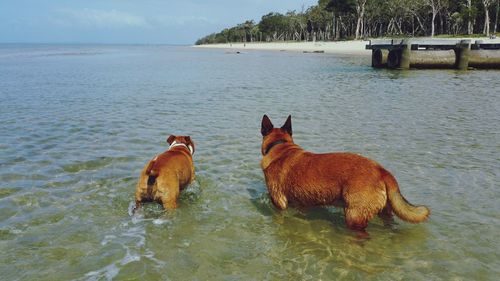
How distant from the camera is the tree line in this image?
77500 mm

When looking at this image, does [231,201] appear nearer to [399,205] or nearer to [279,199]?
[279,199]

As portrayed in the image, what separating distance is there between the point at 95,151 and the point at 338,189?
610 cm

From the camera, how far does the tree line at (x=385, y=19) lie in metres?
77.5

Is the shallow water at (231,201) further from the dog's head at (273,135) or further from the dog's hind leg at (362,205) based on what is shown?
the dog's head at (273,135)

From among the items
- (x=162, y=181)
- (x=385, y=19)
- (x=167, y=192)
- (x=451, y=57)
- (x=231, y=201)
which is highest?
(x=385, y=19)

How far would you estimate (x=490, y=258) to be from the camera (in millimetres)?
4434

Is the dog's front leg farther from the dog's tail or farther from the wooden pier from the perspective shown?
the wooden pier

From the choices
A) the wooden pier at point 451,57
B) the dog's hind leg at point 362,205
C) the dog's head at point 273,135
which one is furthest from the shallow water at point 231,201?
the wooden pier at point 451,57

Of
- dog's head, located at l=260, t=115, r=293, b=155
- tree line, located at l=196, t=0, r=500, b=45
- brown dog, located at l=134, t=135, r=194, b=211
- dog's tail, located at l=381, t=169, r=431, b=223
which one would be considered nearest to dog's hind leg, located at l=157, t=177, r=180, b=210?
brown dog, located at l=134, t=135, r=194, b=211

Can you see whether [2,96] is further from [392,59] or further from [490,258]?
[392,59]

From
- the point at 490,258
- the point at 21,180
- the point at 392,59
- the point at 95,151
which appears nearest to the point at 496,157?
the point at 490,258

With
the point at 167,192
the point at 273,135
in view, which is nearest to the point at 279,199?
the point at 273,135

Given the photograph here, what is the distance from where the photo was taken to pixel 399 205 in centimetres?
444

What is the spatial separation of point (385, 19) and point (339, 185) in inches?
4430
